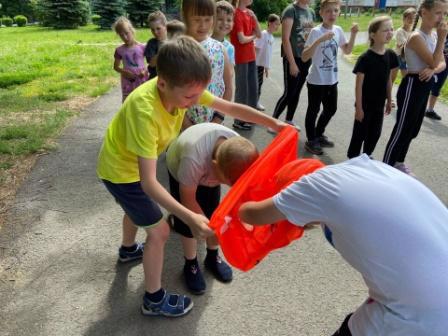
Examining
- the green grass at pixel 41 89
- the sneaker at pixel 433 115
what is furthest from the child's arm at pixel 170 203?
the sneaker at pixel 433 115

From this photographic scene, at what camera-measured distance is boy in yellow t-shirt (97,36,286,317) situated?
1915 mm

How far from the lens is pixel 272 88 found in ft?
30.3

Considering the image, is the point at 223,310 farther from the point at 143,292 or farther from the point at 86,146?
the point at 86,146

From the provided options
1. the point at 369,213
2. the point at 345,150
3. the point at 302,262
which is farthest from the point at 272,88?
the point at 369,213

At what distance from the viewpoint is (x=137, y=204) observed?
2312 millimetres

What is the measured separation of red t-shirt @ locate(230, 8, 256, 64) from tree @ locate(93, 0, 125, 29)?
92.7 ft

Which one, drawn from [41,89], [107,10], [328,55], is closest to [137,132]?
[328,55]

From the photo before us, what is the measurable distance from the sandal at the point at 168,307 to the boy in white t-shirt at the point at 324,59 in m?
3.07

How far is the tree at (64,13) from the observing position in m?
32.8

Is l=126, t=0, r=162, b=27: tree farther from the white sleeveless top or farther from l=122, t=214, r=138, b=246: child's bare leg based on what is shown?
l=122, t=214, r=138, b=246: child's bare leg

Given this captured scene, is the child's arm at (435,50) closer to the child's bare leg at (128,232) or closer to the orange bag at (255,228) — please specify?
the orange bag at (255,228)

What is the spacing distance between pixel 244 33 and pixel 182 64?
3932 mm

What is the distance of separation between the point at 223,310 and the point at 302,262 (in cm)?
78

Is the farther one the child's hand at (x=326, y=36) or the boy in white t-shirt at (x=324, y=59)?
the boy in white t-shirt at (x=324, y=59)
